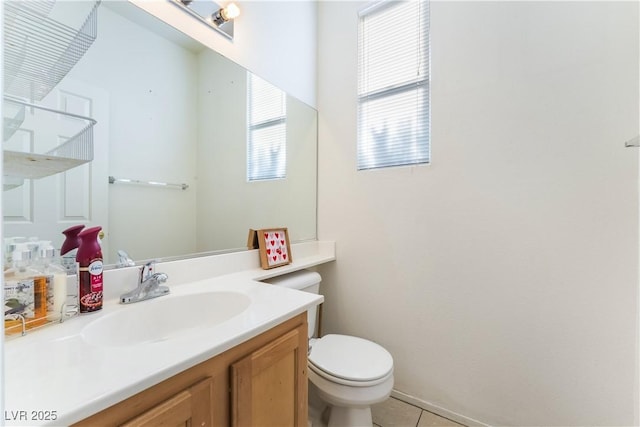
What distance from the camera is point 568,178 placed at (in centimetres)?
115

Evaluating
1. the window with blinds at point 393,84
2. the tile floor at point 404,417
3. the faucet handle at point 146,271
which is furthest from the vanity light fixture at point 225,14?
the tile floor at point 404,417

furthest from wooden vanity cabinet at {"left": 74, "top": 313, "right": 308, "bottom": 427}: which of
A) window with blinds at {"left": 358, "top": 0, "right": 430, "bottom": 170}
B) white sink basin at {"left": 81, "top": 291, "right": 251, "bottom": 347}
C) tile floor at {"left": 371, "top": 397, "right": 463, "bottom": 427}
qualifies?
window with blinds at {"left": 358, "top": 0, "right": 430, "bottom": 170}

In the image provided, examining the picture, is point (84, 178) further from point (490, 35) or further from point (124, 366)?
point (490, 35)

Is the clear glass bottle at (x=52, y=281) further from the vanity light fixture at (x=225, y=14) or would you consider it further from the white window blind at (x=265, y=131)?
the vanity light fixture at (x=225, y=14)

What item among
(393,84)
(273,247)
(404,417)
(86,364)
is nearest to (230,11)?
(393,84)

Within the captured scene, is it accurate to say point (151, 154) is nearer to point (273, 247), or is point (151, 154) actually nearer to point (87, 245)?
point (87, 245)

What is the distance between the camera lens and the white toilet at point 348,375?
1117 millimetres

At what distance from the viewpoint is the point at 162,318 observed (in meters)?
0.88

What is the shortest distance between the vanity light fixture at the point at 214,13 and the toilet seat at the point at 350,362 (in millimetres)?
1636

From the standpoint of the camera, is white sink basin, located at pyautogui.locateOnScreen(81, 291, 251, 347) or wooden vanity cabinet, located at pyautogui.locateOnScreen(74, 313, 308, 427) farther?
white sink basin, located at pyautogui.locateOnScreen(81, 291, 251, 347)

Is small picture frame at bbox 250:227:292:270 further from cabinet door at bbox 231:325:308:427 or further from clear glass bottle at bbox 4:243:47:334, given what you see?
clear glass bottle at bbox 4:243:47:334

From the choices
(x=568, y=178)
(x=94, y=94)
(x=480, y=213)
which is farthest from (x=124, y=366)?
(x=568, y=178)

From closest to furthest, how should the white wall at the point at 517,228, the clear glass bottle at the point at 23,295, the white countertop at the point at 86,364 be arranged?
the white countertop at the point at 86,364 < the clear glass bottle at the point at 23,295 < the white wall at the point at 517,228

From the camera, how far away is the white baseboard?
1338 mm
